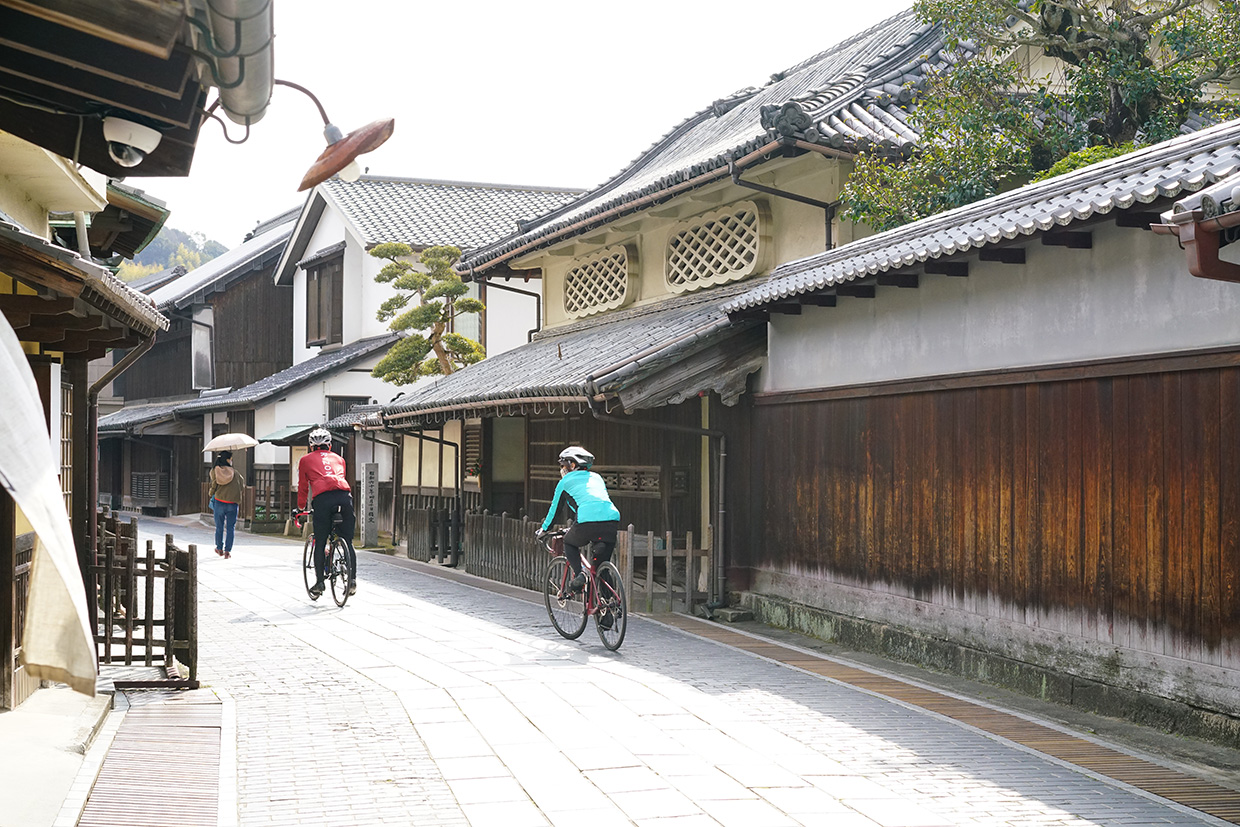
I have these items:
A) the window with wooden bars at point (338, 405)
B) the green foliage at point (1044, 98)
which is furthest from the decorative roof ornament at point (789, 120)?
the window with wooden bars at point (338, 405)

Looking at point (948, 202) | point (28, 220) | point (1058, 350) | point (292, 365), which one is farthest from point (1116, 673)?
point (292, 365)

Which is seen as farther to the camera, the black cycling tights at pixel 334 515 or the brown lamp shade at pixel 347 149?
the black cycling tights at pixel 334 515

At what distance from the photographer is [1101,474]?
8.70 metres

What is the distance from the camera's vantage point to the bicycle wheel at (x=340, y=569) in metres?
14.3

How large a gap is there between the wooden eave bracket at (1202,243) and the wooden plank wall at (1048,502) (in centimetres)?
117

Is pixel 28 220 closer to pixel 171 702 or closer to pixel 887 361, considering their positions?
pixel 171 702

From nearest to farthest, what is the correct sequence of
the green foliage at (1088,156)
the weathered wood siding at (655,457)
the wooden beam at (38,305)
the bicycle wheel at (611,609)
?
the wooden beam at (38,305)
the bicycle wheel at (611,609)
the green foliage at (1088,156)
the weathered wood siding at (655,457)

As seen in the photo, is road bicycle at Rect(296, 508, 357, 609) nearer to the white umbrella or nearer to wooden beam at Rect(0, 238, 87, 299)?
wooden beam at Rect(0, 238, 87, 299)

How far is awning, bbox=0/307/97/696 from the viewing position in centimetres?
350

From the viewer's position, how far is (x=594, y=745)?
745cm

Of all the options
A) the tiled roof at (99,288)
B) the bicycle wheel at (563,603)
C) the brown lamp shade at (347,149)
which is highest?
the brown lamp shade at (347,149)

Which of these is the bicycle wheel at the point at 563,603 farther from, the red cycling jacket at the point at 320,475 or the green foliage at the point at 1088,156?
the green foliage at the point at 1088,156

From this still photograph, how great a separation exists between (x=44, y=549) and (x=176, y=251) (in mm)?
111988

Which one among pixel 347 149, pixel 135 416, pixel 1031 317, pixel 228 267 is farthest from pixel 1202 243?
pixel 135 416
